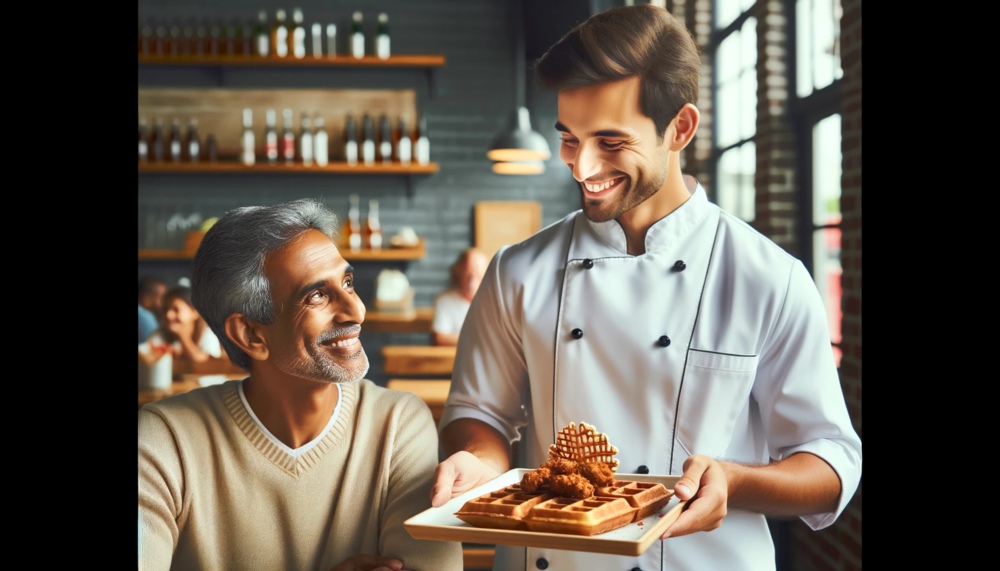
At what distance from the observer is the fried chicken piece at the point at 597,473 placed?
149 centimetres

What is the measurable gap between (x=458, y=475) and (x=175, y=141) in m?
1.15

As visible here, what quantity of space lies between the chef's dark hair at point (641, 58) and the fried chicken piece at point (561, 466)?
614mm

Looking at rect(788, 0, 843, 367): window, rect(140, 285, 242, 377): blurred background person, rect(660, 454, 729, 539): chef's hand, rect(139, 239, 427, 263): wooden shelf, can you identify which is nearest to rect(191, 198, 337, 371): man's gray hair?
rect(139, 239, 427, 263): wooden shelf

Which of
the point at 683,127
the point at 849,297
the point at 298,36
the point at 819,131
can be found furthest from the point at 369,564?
the point at 819,131

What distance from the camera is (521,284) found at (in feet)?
5.69

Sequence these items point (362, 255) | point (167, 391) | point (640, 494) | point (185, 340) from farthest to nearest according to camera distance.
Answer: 1. point (167, 391)
2. point (185, 340)
3. point (362, 255)
4. point (640, 494)

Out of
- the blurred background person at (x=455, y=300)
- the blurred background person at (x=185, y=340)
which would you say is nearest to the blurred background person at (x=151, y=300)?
the blurred background person at (x=185, y=340)

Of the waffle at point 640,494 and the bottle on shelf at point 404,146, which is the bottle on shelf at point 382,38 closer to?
the bottle on shelf at point 404,146

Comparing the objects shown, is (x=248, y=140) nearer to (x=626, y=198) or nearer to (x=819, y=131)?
(x=626, y=198)

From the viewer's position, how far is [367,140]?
2064 mm

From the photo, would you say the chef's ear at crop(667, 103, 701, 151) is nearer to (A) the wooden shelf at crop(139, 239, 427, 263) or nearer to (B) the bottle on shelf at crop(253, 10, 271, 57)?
(A) the wooden shelf at crop(139, 239, 427, 263)

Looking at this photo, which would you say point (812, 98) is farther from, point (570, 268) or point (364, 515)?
point (364, 515)
